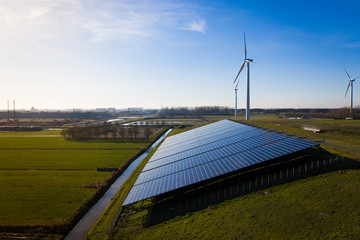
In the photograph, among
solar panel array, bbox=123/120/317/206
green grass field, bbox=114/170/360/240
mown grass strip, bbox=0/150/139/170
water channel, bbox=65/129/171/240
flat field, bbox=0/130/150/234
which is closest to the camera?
green grass field, bbox=114/170/360/240

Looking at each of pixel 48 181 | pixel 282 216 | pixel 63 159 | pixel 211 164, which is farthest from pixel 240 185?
pixel 63 159

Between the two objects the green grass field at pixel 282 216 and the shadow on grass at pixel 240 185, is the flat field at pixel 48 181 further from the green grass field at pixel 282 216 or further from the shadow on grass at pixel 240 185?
the green grass field at pixel 282 216

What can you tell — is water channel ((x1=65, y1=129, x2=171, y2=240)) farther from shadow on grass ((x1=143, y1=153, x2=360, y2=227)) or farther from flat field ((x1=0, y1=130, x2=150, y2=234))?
shadow on grass ((x1=143, y1=153, x2=360, y2=227))

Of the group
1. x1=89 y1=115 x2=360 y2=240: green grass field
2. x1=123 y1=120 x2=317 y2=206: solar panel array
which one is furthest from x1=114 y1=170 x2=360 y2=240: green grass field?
x1=123 y1=120 x2=317 y2=206: solar panel array

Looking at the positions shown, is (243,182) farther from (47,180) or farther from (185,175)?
(47,180)

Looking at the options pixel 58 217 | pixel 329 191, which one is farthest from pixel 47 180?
pixel 329 191

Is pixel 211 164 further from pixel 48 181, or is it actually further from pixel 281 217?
pixel 48 181

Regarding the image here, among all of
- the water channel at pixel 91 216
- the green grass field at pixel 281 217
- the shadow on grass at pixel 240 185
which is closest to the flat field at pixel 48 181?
the water channel at pixel 91 216
